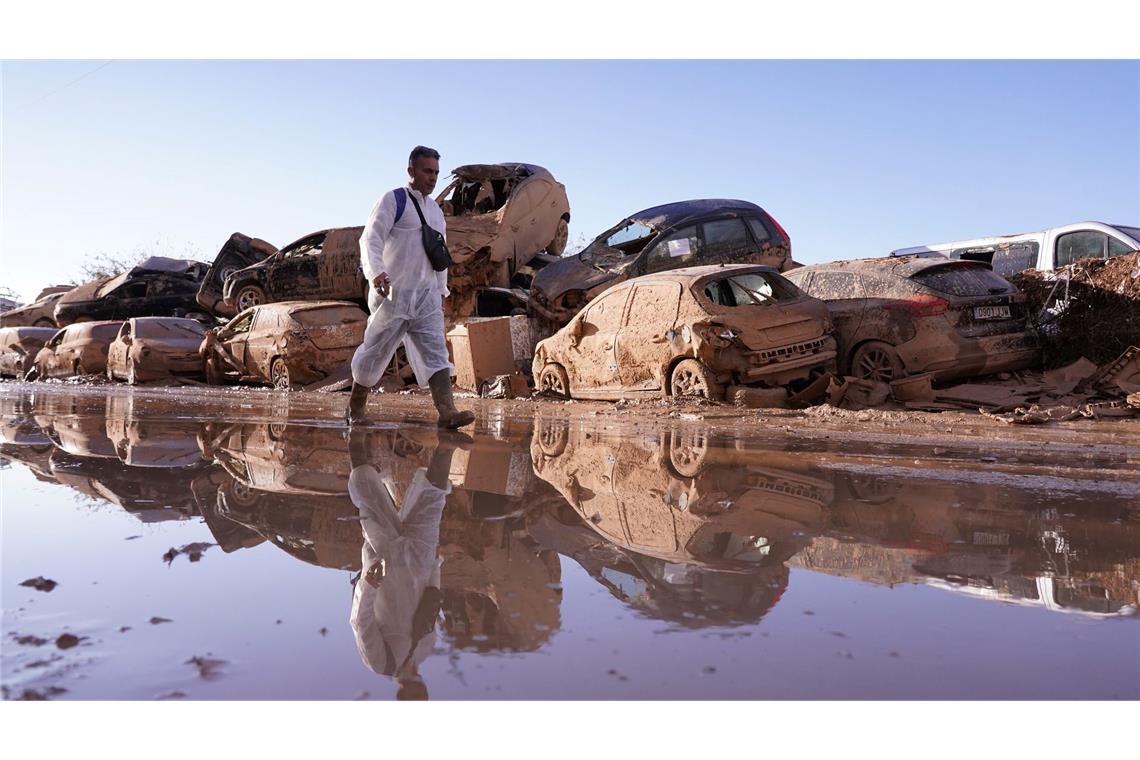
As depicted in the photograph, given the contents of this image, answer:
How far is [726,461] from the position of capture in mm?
5570

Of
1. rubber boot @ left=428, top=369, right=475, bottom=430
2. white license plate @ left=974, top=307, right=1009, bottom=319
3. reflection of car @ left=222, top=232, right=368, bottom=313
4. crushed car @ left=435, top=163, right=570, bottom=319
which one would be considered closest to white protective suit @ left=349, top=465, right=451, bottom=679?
rubber boot @ left=428, top=369, right=475, bottom=430

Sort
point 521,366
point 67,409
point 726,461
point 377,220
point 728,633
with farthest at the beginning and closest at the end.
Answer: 1. point 521,366
2. point 67,409
3. point 377,220
4. point 726,461
5. point 728,633

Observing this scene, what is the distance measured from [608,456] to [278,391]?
9.97 metres

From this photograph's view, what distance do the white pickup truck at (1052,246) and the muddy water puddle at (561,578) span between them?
9029mm

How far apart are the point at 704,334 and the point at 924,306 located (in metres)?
2.52

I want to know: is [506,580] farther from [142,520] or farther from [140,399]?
[140,399]

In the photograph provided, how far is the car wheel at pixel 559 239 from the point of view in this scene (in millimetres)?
19328

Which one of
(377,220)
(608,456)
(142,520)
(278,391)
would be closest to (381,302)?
(377,220)

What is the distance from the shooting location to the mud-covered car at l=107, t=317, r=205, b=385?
1781cm

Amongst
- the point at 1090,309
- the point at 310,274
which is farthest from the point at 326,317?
the point at 1090,309

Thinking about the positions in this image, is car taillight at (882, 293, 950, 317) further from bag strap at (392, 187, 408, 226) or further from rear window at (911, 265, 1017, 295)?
bag strap at (392, 187, 408, 226)

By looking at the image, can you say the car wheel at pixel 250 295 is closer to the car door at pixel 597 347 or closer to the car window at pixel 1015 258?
the car door at pixel 597 347

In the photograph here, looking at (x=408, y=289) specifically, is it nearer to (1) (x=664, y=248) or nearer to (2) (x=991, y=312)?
(2) (x=991, y=312)

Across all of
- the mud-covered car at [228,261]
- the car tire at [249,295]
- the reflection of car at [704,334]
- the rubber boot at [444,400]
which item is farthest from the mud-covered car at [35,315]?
the rubber boot at [444,400]
